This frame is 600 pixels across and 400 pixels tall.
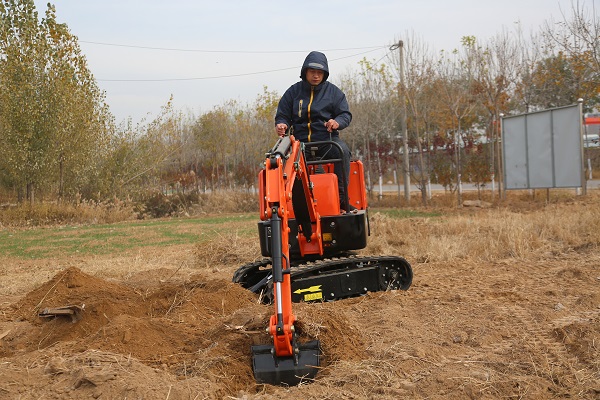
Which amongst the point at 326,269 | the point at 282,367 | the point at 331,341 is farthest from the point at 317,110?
the point at 282,367

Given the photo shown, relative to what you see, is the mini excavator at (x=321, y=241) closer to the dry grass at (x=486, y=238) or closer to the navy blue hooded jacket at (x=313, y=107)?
the navy blue hooded jacket at (x=313, y=107)

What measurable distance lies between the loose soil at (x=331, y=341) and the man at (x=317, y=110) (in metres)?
1.71

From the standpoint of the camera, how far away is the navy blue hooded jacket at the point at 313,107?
312 inches

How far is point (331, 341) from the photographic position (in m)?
5.25

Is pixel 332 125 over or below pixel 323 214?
over

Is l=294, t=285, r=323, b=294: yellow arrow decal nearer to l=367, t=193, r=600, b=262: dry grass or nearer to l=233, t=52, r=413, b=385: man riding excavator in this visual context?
l=233, t=52, r=413, b=385: man riding excavator

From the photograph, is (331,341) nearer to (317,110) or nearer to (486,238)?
(317,110)

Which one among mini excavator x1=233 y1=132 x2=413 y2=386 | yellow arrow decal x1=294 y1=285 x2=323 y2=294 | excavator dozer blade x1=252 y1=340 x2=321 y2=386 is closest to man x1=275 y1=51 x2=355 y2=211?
mini excavator x1=233 y1=132 x2=413 y2=386

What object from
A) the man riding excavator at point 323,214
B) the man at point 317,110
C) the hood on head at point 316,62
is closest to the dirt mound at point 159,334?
the man riding excavator at point 323,214

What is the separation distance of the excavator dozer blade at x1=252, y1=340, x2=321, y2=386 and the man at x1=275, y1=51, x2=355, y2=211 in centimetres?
312

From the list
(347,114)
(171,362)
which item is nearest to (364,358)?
(171,362)

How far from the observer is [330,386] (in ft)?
15.1

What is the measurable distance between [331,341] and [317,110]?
134 inches

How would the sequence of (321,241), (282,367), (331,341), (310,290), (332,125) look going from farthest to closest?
(321,241), (332,125), (310,290), (331,341), (282,367)
